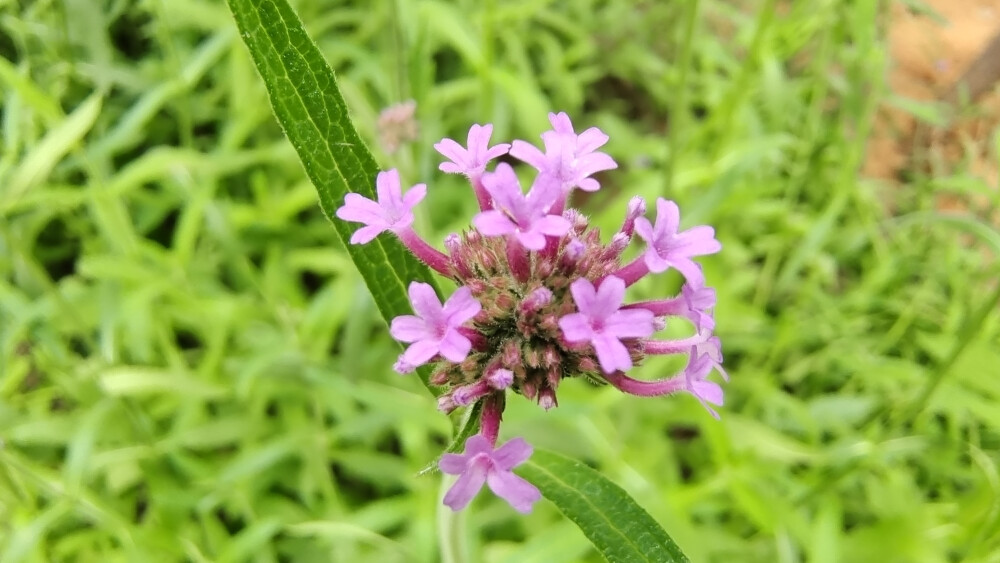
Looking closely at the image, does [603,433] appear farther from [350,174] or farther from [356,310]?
→ [350,174]

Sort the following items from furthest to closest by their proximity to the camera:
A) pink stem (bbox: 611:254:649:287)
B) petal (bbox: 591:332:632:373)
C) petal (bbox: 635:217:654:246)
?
pink stem (bbox: 611:254:649:287), petal (bbox: 635:217:654:246), petal (bbox: 591:332:632:373)

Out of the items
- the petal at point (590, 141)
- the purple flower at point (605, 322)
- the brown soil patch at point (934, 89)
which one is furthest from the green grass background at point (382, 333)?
the petal at point (590, 141)

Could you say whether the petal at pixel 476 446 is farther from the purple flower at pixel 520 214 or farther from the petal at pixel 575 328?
the purple flower at pixel 520 214

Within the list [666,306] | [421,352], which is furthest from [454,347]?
[666,306]

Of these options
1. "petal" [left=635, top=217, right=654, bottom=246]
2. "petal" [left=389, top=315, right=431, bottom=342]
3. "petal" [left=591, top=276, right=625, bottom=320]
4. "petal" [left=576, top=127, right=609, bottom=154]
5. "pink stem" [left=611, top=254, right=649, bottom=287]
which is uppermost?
"petal" [left=576, top=127, right=609, bottom=154]

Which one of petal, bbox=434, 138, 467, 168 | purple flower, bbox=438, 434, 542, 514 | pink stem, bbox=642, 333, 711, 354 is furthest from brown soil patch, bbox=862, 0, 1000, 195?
purple flower, bbox=438, 434, 542, 514

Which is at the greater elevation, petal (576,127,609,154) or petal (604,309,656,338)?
petal (576,127,609,154)

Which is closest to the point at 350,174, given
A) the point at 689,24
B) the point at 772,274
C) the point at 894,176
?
the point at 689,24

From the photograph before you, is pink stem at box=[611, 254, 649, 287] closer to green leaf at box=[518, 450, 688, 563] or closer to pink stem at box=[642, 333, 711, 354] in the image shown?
pink stem at box=[642, 333, 711, 354]
